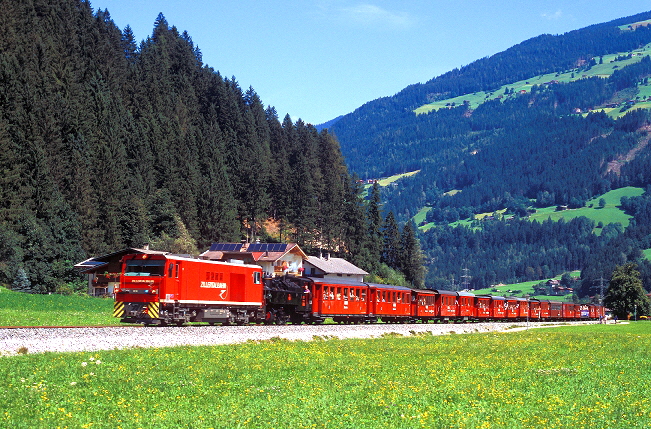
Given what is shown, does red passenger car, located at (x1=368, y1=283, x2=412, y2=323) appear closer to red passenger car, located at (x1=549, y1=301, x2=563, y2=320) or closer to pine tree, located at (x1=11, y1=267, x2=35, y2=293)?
pine tree, located at (x1=11, y1=267, x2=35, y2=293)

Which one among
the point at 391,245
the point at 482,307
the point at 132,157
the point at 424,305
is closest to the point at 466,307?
the point at 482,307

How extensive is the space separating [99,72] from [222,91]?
4381 centimetres

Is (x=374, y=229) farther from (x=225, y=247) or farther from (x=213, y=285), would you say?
(x=213, y=285)

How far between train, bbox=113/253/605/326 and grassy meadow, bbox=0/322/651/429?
10250 millimetres

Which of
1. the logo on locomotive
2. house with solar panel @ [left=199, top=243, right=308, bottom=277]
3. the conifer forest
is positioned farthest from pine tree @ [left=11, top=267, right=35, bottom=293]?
the logo on locomotive

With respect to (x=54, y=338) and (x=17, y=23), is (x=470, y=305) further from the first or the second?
(x=17, y=23)

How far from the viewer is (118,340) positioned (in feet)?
103

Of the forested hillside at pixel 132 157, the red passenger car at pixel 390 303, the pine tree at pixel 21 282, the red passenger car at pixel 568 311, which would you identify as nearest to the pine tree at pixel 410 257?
the forested hillside at pixel 132 157

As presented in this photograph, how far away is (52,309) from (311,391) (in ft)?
155

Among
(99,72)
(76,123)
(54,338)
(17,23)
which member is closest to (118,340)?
(54,338)

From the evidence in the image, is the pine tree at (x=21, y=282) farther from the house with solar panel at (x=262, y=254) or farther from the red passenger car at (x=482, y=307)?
the red passenger car at (x=482, y=307)

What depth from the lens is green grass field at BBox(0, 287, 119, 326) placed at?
50969 mm

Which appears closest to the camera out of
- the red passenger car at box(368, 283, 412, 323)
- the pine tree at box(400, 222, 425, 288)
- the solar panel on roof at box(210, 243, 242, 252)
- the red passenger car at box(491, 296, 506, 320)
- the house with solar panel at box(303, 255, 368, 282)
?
the red passenger car at box(368, 283, 412, 323)

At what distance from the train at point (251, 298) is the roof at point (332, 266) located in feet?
129
